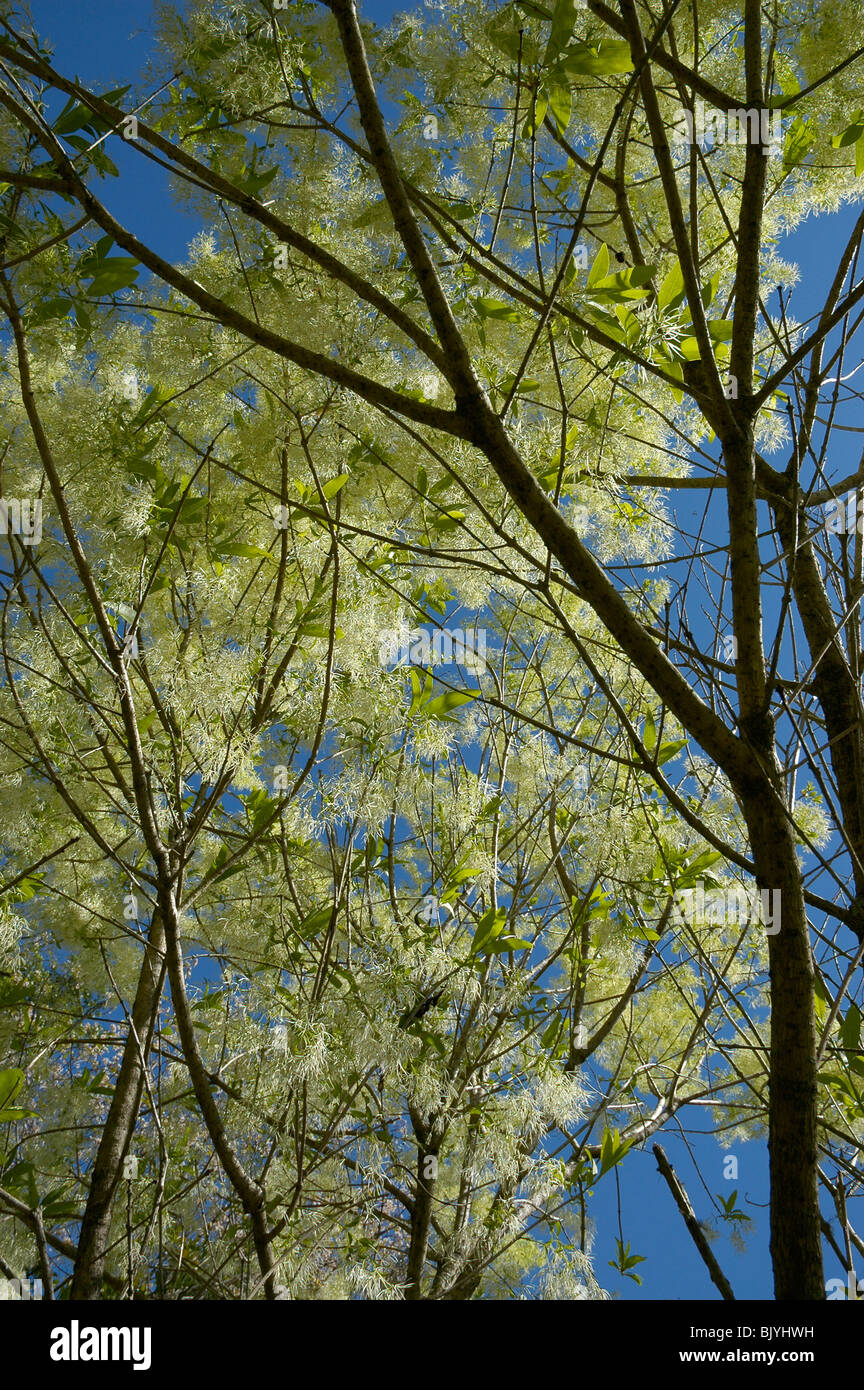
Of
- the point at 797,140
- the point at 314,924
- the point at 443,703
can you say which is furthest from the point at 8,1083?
the point at 797,140

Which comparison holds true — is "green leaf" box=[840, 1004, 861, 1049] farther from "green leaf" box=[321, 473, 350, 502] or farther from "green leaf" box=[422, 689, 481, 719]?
"green leaf" box=[321, 473, 350, 502]

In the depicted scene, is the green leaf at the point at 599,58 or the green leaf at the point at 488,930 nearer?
the green leaf at the point at 599,58

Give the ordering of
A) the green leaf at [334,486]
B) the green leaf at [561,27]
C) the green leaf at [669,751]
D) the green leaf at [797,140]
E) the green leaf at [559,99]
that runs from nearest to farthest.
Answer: the green leaf at [561,27] → the green leaf at [559,99] → the green leaf at [334,486] → the green leaf at [669,751] → the green leaf at [797,140]

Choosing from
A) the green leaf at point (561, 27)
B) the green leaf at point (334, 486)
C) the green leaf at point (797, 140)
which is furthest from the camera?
the green leaf at point (797, 140)

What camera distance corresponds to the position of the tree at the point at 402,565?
0.99 metres

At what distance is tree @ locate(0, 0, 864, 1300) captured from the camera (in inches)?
39.1

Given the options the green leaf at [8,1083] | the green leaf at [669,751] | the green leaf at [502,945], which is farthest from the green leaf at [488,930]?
the green leaf at [8,1083]

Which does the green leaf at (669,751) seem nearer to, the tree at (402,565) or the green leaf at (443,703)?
the tree at (402,565)

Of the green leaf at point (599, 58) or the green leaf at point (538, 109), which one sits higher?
the green leaf at point (538, 109)

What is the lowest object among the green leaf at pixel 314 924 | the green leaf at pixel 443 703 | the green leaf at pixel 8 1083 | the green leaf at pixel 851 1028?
the green leaf at pixel 8 1083

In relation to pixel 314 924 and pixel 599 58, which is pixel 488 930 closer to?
pixel 314 924

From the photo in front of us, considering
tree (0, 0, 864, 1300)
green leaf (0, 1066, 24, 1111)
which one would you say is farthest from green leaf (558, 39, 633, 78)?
green leaf (0, 1066, 24, 1111)
